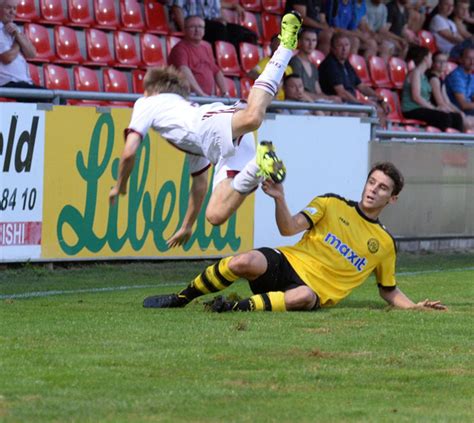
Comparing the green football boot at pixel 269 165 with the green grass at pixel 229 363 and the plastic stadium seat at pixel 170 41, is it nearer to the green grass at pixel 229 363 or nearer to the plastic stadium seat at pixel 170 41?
the green grass at pixel 229 363

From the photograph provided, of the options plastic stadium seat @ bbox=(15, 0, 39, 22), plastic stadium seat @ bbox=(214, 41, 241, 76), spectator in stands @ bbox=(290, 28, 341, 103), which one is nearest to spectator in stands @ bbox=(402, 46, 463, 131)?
spectator in stands @ bbox=(290, 28, 341, 103)

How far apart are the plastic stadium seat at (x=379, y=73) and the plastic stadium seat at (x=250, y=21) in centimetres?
201

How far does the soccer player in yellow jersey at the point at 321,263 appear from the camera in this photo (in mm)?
9367

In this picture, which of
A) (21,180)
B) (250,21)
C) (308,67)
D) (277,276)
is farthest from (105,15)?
(277,276)

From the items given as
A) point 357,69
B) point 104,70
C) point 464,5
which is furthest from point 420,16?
point 104,70

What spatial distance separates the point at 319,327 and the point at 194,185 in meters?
2.13

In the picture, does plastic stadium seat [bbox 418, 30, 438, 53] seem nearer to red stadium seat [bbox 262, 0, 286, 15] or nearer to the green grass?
red stadium seat [bbox 262, 0, 286, 15]

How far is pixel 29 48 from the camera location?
14.4 m

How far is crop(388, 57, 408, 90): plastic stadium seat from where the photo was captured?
68.4 ft

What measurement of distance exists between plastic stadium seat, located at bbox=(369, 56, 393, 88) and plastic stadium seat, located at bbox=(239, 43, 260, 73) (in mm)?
2641

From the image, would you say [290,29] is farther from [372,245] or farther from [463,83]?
[463,83]

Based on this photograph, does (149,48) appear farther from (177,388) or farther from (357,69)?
(177,388)

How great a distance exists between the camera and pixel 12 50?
14.1 metres

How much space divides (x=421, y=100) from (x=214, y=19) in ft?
12.2
